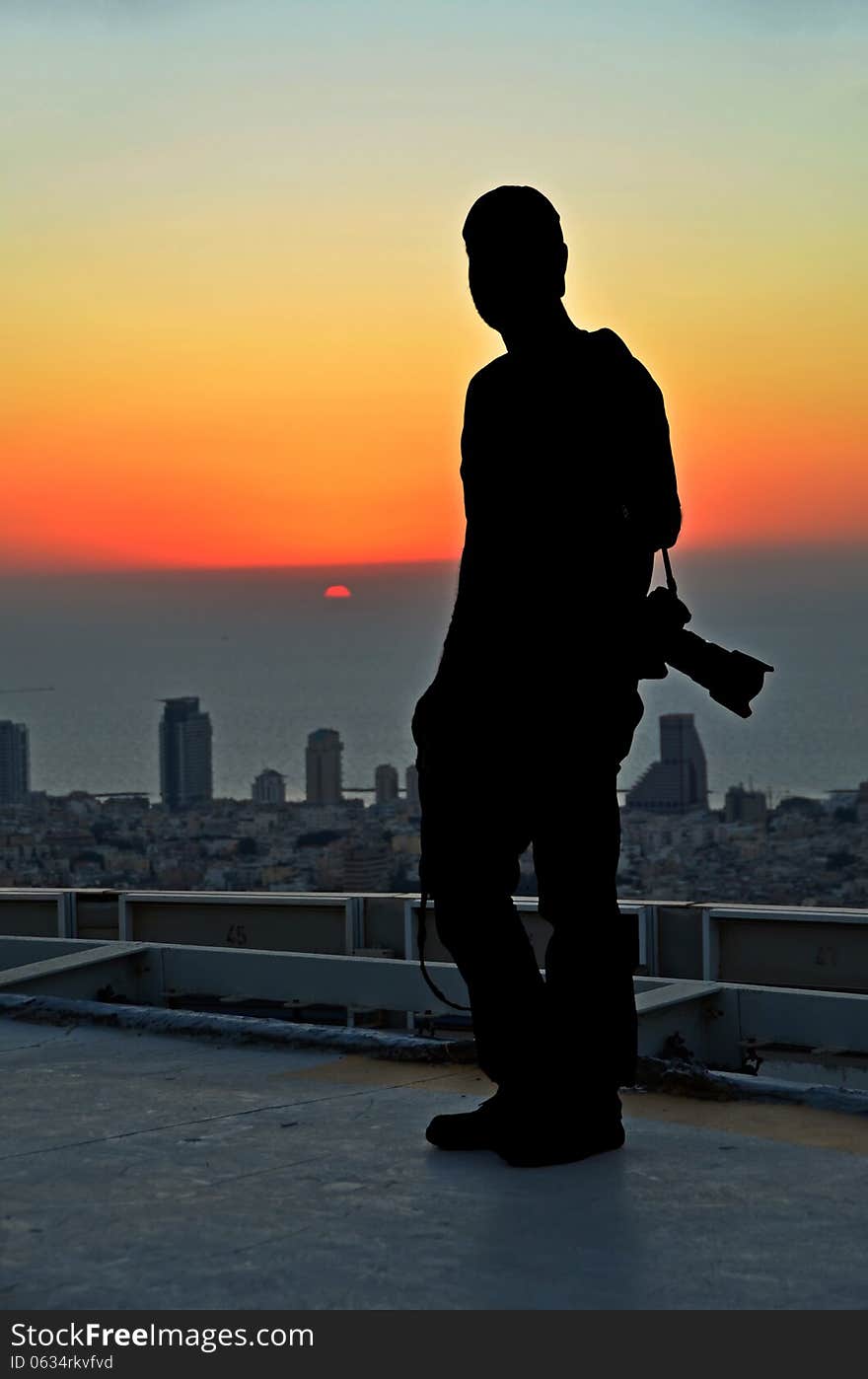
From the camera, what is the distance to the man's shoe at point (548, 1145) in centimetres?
392

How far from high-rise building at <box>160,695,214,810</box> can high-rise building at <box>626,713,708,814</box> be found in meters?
6.90

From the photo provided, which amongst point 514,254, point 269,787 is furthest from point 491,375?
point 269,787

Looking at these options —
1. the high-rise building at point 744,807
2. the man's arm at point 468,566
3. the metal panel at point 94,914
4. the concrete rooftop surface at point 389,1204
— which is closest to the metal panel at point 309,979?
the concrete rooftop surface at point 389,1204

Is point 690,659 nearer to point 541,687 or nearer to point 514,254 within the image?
point 541,687

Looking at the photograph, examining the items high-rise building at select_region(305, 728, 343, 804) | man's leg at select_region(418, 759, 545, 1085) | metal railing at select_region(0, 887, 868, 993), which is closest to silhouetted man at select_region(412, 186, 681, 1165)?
man's leg at select_region(418, 759, 545, 1085)

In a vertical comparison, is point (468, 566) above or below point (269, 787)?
above

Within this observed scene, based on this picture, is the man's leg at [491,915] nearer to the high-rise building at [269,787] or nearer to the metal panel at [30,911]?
the metal panel at [30,911]

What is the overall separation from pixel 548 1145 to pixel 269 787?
2403cm

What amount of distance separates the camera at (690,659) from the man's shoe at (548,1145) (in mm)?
1061

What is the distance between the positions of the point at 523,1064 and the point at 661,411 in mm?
1606

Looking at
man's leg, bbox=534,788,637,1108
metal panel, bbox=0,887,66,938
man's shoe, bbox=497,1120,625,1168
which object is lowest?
metal panel, bbox=0,887,66,938

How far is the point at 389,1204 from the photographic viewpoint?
11.8 ft

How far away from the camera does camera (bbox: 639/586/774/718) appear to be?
12.6 ft

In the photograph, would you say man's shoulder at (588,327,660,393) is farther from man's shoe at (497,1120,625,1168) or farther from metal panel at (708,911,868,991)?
metal panel at (708,911,868,991)
